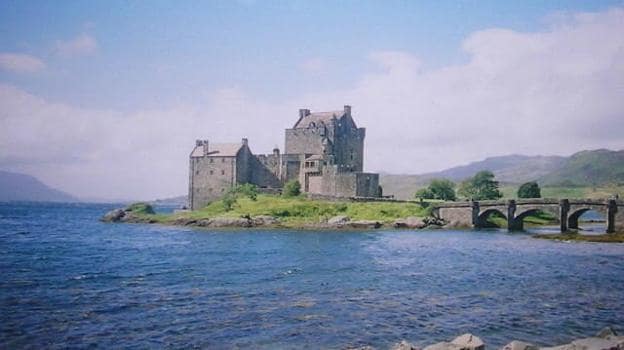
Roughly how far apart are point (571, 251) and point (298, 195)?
46890 millimetres

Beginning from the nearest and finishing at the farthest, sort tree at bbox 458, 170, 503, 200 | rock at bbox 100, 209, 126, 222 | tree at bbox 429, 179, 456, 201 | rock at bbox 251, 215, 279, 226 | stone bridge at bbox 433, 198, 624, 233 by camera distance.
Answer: stone bridge at bbox 433, 198, 624, 233 → rock at bbox 251, 215, 279, 226 → rock at bbox 100, 209, 126, 222 → tree at bbox 429, 179, 456, 201 → tree at bbox 458, 170, 503, 200

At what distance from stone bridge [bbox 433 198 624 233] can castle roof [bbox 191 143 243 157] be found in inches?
1380

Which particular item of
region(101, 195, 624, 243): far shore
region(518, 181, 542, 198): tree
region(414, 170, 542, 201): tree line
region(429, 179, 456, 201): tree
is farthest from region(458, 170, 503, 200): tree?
region(101, 195, 624, 243): far shore

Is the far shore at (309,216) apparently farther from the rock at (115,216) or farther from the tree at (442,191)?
the tree at (442,191)

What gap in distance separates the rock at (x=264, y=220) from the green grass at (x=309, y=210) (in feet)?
3.45

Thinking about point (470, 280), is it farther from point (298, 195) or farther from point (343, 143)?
point (343, 143)

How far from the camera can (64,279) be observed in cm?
3625

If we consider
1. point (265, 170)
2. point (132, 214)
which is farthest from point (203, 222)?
point (132, 214)

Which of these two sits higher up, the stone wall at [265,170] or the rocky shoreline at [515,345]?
the stone wall at [265,170]

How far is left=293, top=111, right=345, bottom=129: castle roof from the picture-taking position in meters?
103

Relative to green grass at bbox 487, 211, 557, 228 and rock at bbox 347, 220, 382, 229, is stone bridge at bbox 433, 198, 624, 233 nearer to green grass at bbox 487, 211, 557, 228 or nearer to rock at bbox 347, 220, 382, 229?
green grass at bbox 487, 211, 557, 228

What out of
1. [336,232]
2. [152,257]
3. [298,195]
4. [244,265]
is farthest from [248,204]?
[244,265]

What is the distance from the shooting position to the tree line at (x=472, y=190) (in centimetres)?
10856

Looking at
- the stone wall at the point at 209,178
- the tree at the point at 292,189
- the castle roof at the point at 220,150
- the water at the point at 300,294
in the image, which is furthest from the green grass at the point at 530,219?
the castle roof at the point at 220,150
